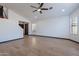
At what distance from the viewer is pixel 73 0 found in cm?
130

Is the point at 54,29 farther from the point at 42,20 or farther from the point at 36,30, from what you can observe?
the point at 36,30

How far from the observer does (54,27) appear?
10.3 meters

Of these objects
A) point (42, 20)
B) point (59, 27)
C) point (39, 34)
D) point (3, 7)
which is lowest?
point (39, 34)

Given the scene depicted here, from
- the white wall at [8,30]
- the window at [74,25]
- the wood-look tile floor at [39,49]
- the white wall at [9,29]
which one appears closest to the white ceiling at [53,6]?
the window at [74,25]

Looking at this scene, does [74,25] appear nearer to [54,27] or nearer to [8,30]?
[54,27]

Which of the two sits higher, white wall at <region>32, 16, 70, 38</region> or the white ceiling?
the white ceiling

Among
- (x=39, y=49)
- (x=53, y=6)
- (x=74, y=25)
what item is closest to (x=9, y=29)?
(x=39, y=49)

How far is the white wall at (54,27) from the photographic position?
29.9ft

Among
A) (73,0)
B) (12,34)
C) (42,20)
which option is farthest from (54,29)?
(73,0)

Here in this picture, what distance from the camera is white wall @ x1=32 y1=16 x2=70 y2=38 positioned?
910cm

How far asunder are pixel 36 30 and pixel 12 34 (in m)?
4.79

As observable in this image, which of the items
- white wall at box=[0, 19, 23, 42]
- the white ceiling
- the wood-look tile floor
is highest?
the white ceiling

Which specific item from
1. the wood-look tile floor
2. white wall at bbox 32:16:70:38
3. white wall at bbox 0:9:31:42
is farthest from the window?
white wall at bbox 0:9:31:42

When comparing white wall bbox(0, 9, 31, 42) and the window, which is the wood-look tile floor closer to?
white wall bbox(0, 9, 31, 42)
